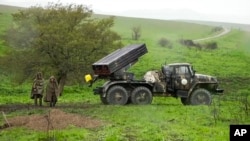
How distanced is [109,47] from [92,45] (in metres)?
1.50

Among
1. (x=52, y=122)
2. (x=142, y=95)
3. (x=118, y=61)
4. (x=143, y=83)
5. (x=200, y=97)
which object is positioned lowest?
(x=52, y=122)

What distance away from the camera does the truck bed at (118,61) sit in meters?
23.3

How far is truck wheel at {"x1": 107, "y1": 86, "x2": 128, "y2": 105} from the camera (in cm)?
2336

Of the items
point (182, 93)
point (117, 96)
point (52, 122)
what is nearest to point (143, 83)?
point (117, 96)

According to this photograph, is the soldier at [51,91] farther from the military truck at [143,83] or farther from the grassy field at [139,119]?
the military truck at [143,83]

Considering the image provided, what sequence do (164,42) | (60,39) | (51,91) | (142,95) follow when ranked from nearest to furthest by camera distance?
(51,91)
(142,95)
(60,39)
(164,42)

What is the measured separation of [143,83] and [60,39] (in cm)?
820

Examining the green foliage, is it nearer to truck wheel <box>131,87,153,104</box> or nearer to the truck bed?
the truck bed

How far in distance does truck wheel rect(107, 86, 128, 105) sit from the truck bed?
2.83 feet

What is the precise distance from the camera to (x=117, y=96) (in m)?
23.4

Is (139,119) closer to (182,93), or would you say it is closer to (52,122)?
(52,122)

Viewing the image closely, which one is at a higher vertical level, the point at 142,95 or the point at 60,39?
the point at 60,39

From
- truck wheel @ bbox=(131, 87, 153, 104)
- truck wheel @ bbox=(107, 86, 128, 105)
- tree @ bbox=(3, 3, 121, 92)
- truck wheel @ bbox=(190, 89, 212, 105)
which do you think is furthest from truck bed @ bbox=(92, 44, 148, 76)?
tree @ bbox=(3, 3, 121, 92)

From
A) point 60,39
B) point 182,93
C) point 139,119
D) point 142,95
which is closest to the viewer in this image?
point 139,119
